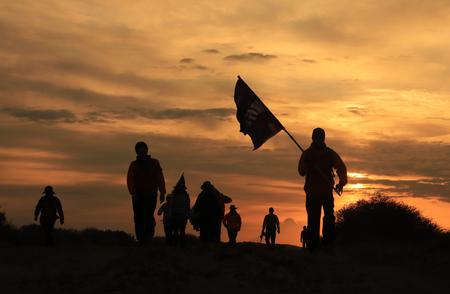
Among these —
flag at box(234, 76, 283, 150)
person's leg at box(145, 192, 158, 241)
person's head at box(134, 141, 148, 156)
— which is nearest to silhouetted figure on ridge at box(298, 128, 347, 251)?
flag at box(234, 76, 283, 150)

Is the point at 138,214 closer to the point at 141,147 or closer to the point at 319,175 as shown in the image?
the point at 141,147

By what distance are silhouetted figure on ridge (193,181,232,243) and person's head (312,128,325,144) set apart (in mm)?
6967

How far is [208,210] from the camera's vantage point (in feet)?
74.6

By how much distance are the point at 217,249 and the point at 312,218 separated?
2.24 meters

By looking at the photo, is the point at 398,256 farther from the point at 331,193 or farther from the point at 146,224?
the point at 146,224

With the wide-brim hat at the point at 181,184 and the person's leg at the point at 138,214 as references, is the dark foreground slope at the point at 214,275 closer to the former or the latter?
the person's leg at the point at 138,214

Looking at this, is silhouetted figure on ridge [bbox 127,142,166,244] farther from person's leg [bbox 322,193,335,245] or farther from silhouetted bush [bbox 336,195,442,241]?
silhouetted bush [bbox 336,195,442,241]

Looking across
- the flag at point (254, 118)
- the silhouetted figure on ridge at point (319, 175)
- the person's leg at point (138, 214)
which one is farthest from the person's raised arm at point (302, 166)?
the person's leg at point (138, 214)

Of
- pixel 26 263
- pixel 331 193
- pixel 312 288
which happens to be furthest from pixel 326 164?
pixel 26 263

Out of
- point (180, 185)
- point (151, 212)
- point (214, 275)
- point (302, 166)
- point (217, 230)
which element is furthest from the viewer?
point (217, 230)

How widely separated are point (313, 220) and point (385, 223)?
12.7 metres

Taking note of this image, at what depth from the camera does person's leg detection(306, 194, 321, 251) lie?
1639 centimetres

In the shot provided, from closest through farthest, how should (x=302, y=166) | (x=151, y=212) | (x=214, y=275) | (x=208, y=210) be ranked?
1. (x=214, y=275)
2. (x=302, y=166)
3. (x=151, y=212)
4. (x=208, y=210)

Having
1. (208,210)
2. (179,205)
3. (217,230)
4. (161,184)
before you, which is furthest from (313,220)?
(217,230)
